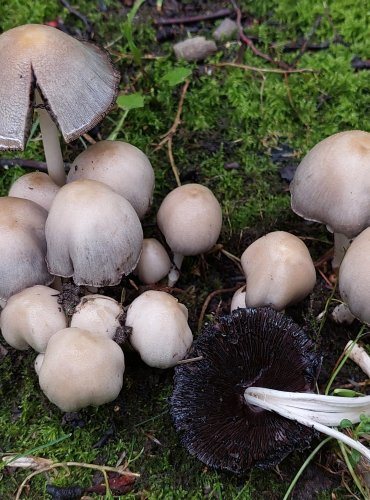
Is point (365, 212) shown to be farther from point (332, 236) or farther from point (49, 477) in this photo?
point (49, 477)

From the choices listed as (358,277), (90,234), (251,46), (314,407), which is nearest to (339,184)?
(358,277)

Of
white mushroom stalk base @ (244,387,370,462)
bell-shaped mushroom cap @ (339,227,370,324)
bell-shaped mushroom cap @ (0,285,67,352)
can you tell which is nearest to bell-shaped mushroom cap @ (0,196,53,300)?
bell-shaped mushroom cap @ (0,285,67,352)

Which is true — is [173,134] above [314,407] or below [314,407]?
above

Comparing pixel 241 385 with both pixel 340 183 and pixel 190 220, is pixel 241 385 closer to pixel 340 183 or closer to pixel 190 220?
pixel 190 220

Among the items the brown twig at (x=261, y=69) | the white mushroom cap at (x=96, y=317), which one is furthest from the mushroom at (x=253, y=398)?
the brown twig at (x=261, y=69)

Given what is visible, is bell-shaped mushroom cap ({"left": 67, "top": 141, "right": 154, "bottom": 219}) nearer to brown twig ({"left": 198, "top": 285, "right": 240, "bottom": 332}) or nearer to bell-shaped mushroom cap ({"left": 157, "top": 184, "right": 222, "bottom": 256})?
A: bell-shaped mushroom cap ({"left": 157, "top": 184, "right": 222, "bottom": 256})

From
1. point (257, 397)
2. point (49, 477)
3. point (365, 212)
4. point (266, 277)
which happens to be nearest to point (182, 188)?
point (266, 277)
